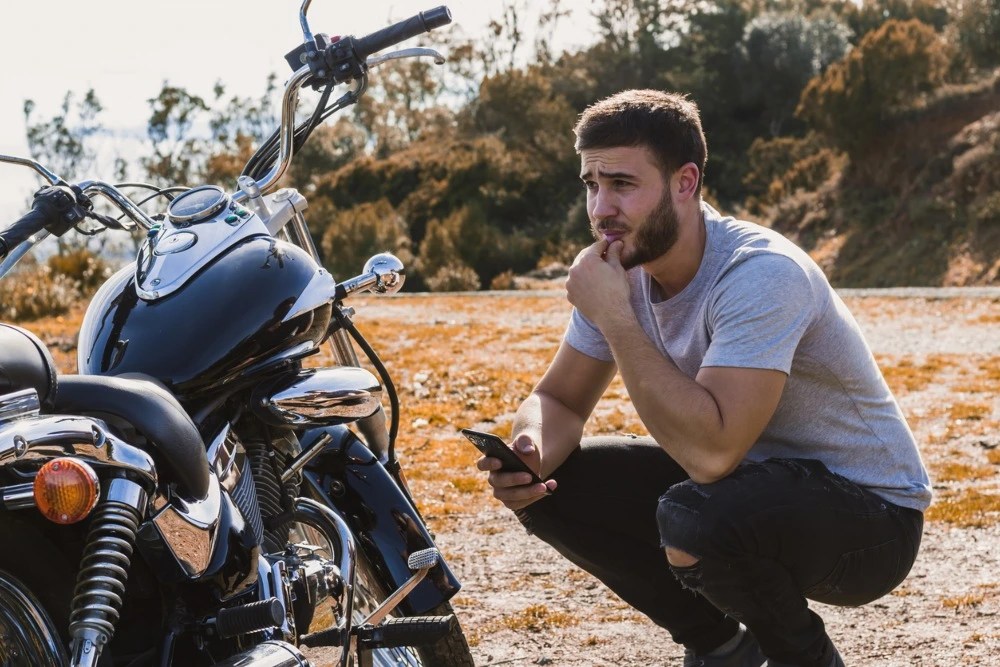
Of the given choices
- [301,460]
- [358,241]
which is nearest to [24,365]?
[301,460]

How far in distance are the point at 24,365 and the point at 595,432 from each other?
15.3 feet

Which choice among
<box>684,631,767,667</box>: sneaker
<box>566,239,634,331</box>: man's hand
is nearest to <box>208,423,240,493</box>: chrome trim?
<box>566,239,634,331</box>: man's hand

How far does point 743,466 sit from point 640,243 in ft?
1.72

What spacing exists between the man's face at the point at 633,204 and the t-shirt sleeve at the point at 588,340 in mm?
333

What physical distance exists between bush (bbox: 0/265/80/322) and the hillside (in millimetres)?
11407

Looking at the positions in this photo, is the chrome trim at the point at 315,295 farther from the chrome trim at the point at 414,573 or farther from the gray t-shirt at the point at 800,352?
the gray t-shirt at the point at 800,352

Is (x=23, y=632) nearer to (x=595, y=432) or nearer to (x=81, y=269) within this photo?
(x=595, y=432)

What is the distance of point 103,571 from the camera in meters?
1.51

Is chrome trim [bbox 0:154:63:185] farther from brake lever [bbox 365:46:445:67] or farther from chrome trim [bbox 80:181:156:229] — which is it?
brake lever [bbox 365:46:445:67]

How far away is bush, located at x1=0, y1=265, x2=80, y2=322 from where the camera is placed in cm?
1145

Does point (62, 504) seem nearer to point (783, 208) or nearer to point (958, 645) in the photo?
point (958, 645)

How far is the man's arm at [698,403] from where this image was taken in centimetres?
233

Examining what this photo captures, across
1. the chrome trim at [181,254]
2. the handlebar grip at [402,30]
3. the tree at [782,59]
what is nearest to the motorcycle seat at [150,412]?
the chrome trim at [181,254]

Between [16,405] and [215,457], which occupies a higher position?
[16,405]
